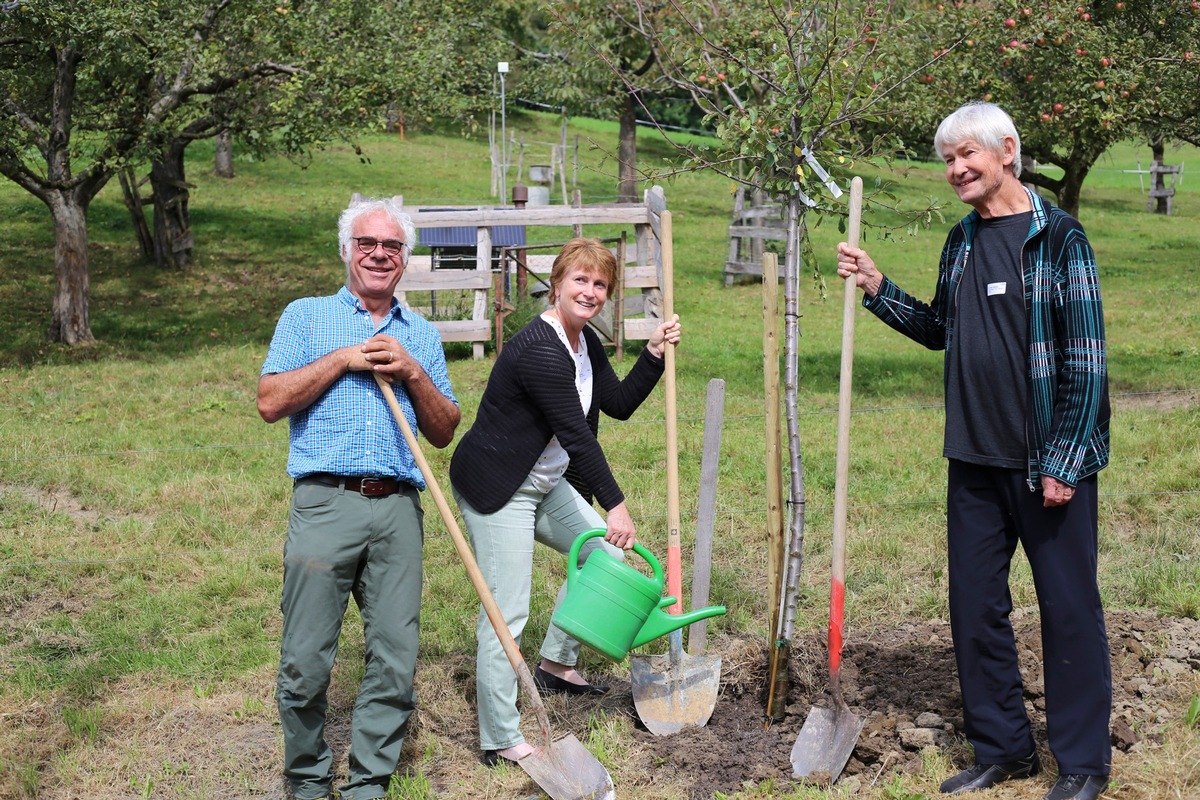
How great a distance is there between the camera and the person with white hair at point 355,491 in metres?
3.61

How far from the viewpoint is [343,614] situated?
146 inches

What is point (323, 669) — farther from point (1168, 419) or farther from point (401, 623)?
point (1168, 419)

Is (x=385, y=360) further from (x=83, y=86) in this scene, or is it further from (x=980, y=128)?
(x=83, y=86)

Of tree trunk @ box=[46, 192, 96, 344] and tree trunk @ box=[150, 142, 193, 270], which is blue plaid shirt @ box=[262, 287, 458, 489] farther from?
tree trunk @ box=[150, 142, 193, 270]

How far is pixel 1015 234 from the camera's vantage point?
3.51 metres

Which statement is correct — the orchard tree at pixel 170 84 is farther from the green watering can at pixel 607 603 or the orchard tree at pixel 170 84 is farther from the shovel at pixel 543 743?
the green watering can at pixel 607 603

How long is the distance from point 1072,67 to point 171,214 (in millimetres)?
12966

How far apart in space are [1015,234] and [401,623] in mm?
2249

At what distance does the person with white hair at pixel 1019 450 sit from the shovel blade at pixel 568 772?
1.10 m

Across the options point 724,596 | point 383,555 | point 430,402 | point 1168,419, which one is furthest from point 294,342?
point 1168,419

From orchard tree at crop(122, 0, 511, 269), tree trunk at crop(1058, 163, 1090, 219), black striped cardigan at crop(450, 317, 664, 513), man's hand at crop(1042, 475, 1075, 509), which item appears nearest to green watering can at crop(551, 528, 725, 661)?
black striped cardigan at crop(450, 317, 664, 513)

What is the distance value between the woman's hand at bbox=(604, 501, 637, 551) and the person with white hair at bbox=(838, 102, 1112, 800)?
1049 millimetres

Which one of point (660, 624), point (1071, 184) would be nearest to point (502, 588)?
point (660, 624)

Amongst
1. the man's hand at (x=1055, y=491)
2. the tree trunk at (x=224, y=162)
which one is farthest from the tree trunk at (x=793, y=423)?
the tree trunk at (x=224, y=162)
